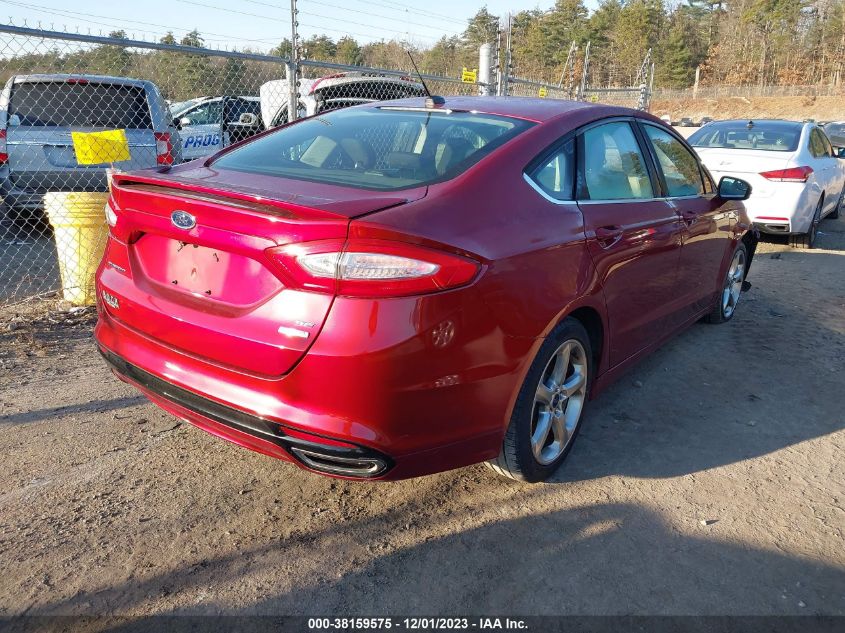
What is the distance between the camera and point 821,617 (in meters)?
2.28

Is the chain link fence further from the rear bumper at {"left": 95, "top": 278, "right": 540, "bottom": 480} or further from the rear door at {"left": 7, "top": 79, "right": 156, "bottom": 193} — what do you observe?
the rear bumper at {"left": 95, "top": 278, "right": 540, "bottom": 480}

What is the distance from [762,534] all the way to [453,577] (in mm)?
1318

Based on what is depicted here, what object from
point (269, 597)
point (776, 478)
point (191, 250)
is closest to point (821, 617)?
point (776, 478)

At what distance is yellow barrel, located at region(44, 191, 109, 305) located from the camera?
4.93 m

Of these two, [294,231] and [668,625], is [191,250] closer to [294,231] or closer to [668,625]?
[294,231]

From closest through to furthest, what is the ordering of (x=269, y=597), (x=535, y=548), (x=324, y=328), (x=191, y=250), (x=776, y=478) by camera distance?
(x=324, y=328)
(x=269, y=597)
(x=191, y=250)
(x=535, y=548)
(x=776, y=478)

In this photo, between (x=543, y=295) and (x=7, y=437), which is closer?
(x=543, y=295)

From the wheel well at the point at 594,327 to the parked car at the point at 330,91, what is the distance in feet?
23.8

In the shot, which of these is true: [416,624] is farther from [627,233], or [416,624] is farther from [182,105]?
[182,105]

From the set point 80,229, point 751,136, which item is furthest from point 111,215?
point 751,136

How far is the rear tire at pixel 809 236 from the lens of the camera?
27.4ft

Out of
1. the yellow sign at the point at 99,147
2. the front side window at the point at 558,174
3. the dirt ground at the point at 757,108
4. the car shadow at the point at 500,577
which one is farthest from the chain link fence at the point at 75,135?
the dirt ground at the point at 757,108

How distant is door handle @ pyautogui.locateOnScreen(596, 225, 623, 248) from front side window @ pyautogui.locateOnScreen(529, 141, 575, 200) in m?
0.23

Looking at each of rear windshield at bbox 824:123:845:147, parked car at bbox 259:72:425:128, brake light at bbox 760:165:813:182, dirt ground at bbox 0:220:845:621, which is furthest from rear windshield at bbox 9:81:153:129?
rear windshield at bbox 824:123:845:147
